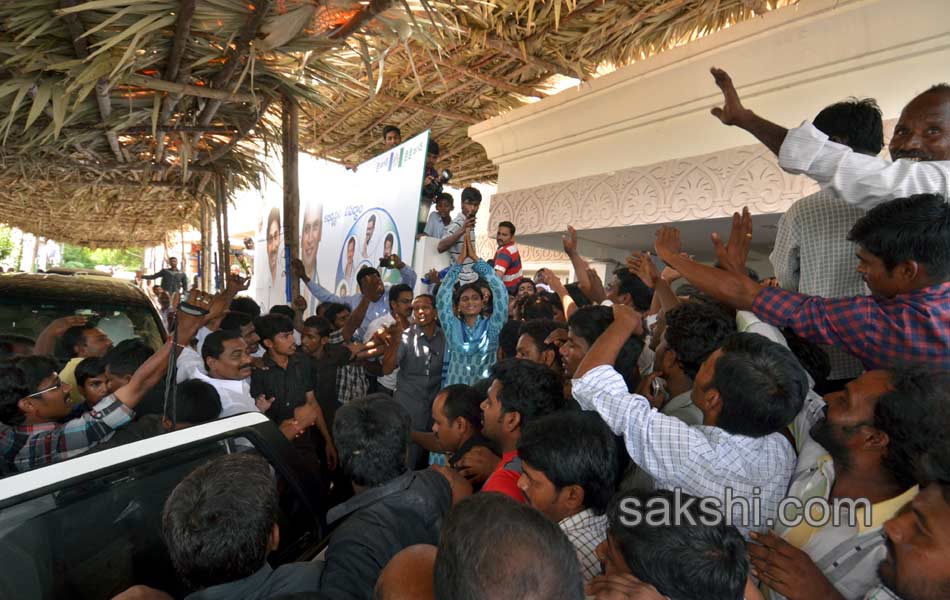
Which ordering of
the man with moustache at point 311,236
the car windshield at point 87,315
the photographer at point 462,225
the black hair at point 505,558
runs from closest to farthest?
the black hair at point 505,558 < the car windshield at point 87,315 < the photographer at point 462,225 < the man with moustache at point 311,236

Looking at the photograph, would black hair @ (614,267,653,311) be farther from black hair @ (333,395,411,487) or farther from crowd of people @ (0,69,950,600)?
black hair @ (333,395,411,487)

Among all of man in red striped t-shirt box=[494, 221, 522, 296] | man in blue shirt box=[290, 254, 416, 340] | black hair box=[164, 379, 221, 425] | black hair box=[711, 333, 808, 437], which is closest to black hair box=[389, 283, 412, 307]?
man in blue shirt box=[290, 254, 416, 340]

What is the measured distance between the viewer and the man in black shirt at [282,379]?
10.5 feet

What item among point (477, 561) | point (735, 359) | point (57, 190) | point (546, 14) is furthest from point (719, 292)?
point (57, 190)

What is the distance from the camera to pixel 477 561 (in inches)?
36.2

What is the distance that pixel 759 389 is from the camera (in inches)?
56.1

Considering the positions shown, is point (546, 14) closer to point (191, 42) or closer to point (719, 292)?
point (191, 42)

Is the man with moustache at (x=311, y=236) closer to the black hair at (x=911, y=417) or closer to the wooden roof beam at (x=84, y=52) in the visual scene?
the wooden roof beam at (x=84, y=52)

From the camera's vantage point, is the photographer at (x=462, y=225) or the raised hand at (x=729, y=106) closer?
the raised hand at (x=729, y=106)

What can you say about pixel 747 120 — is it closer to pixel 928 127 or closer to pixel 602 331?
pixel 928 127

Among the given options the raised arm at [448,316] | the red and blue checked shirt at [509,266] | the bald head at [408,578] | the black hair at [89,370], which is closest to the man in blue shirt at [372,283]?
the red and blue checked shirt at [509,266]

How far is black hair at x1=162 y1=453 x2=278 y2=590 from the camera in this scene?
1.20 m

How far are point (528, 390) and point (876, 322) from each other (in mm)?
1096

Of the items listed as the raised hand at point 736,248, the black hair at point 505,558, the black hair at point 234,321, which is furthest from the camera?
the black hair at point 234,321
